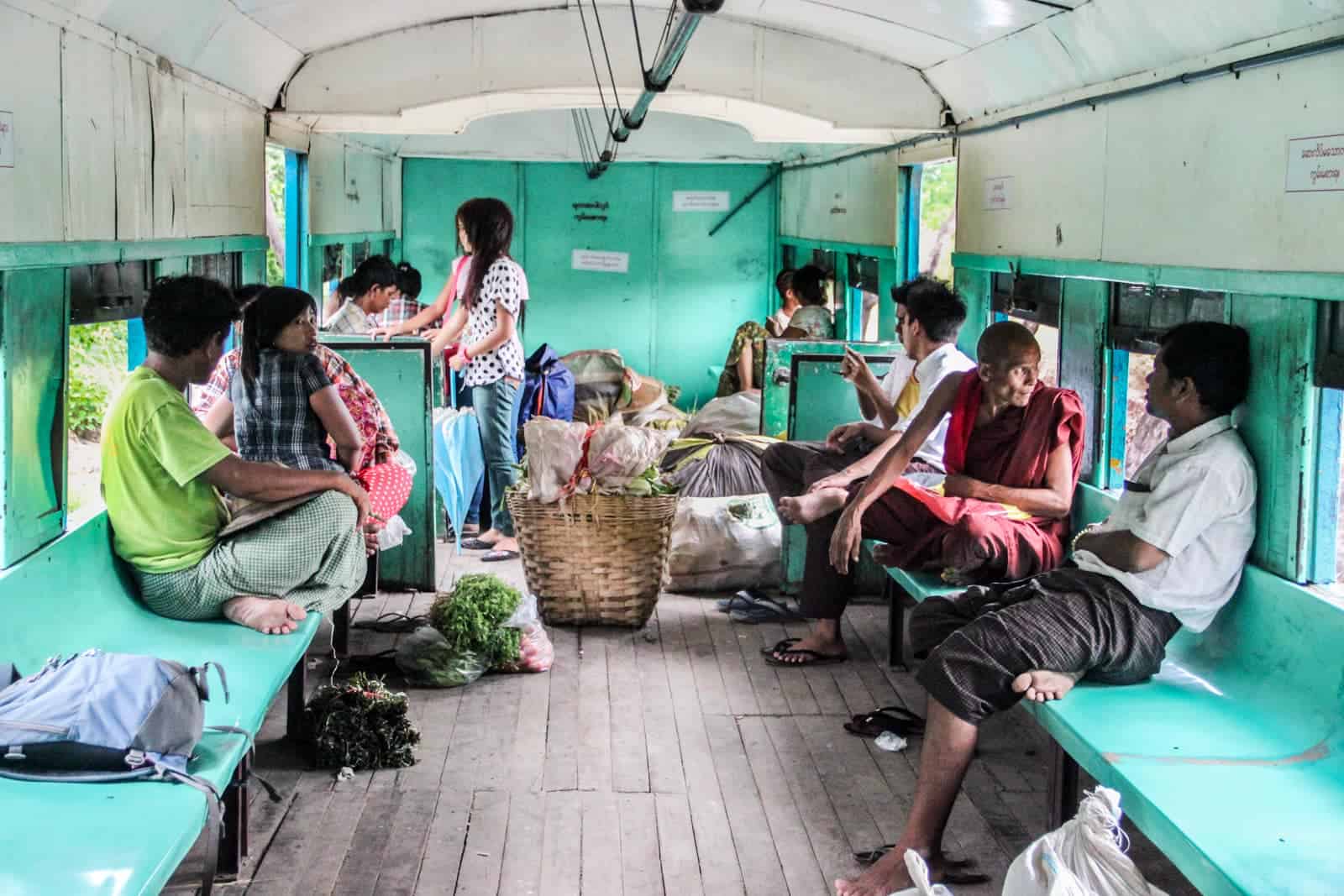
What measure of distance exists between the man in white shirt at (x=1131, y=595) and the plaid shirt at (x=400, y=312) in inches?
282

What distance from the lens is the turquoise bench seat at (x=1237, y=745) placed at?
122 inches

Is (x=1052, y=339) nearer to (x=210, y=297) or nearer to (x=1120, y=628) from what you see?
(x=1120, y=628)

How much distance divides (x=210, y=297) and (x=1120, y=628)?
2.96 metres

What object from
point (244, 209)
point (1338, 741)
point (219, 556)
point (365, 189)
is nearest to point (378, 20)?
point (244, 209)

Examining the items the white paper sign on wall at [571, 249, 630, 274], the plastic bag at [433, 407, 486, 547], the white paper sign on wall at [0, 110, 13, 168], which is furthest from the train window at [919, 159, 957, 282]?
the white paper sign on wall at [0, 110, 13, 168]

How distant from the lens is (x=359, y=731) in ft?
16.1

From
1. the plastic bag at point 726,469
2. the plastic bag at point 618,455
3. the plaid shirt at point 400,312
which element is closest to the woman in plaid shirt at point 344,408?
the plastic bag at point 618,455

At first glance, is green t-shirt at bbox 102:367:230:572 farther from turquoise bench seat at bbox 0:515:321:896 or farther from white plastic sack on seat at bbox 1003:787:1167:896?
white plastic sack on seat at bbox 1003:787:1167:896

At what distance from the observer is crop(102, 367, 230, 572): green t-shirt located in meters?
4.42

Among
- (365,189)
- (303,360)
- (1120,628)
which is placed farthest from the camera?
(365,189)

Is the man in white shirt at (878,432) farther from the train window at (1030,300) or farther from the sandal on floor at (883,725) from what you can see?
the sandal on floor at (883,725)

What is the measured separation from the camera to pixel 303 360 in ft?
18.2

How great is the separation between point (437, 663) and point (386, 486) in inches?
34.9

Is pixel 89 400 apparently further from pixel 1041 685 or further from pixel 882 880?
pixel 1041 685
